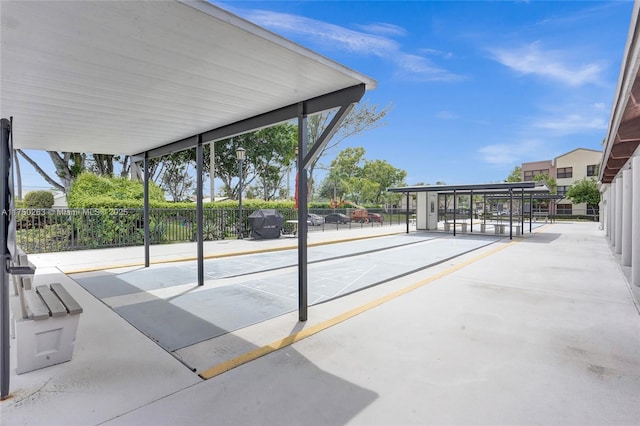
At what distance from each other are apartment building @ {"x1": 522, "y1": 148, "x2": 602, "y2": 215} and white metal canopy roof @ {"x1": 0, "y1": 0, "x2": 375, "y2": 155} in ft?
165

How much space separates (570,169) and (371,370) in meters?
57.9

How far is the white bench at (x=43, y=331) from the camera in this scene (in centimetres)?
285

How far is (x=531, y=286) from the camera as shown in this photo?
6.02 metres

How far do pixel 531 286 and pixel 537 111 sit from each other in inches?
2461

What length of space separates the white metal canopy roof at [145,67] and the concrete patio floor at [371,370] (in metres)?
2.70

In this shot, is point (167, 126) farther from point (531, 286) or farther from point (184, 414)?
point (531, 286)

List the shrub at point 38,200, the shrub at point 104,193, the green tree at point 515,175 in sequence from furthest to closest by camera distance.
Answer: the green tree at point 515,175
the shrub at point 38,200
the shrub at point 104,193

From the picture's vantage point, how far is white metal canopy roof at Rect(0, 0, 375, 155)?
2307 mm

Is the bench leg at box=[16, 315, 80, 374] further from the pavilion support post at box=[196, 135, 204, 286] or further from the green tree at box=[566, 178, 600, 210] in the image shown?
the green tree at box=[566, 178, 600, 210]

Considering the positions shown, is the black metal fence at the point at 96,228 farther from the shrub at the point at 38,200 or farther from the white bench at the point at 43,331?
the white bench at the point at 43,331

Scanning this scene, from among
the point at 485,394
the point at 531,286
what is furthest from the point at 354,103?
the point at 531,286

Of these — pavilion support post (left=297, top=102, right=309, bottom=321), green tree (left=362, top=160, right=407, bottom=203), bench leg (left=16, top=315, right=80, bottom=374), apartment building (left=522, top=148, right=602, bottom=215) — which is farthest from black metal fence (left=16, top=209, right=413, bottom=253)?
apartment building (left=522, top=148, right=602, bottom=215)

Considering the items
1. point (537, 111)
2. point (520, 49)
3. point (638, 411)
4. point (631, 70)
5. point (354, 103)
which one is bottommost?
point (638, 411)

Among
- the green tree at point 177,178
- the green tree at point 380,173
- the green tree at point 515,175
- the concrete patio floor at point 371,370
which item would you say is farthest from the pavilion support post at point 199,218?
the green tree at point 515,175
